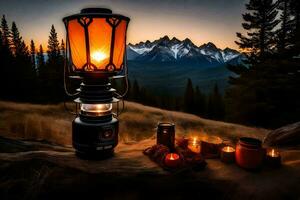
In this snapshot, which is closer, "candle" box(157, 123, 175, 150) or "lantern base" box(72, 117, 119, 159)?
"lantern base" box(72, 117, 119, 159)

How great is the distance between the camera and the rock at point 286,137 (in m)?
4.47

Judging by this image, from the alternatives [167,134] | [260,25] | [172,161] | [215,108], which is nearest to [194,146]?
[167,134]

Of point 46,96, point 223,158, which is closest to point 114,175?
point 223,158

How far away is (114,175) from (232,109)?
64.0ft

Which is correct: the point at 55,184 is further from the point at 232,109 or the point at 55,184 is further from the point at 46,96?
the point at 46,96

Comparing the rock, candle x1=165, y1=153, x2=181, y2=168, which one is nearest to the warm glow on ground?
candle x1=165, y1=153, x2=181, y2=168

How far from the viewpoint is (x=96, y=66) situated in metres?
3.24

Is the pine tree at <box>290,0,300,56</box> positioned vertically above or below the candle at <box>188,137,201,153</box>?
above

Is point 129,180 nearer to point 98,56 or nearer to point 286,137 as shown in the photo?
point 98,56

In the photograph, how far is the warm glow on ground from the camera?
3.19m

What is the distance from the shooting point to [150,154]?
3.63 m

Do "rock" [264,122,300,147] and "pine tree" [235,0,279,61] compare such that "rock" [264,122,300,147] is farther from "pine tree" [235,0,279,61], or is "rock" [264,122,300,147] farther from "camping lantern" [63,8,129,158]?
"pine tree" [235,0,279,61]

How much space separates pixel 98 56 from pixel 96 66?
14 centimetres

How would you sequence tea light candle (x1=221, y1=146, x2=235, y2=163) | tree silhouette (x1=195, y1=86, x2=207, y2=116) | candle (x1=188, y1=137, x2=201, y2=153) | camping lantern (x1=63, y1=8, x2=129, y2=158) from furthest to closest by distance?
tree silhouette (x1=195, y1=86, x2=207, y2=116), candle (x1=188, y1=137, x2=201, y2=153), tea light candle (x1=221, y1=146, x2=235, y2=163), camping lantern (x1=63, y1=8, x2=129, y2=158)
